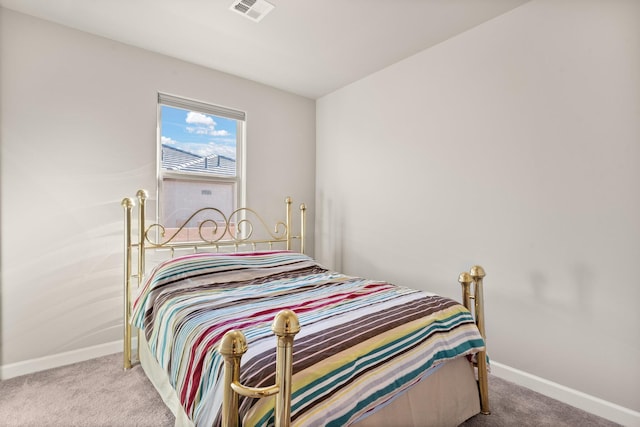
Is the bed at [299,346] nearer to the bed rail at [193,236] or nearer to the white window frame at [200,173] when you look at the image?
the bed rail at [193,236]

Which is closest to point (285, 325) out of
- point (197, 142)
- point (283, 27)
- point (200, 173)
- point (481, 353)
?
point (481, 353)

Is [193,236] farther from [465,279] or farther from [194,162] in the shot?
[465,279]

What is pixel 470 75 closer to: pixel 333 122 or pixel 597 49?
pixel 597 49

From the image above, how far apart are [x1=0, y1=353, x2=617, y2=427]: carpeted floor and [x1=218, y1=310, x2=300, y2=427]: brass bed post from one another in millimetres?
1164

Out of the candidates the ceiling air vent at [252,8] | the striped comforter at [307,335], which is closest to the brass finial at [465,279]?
the striped comforter at [307,335]

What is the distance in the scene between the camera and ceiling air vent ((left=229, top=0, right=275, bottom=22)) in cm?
209

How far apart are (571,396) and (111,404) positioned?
8.93 ft

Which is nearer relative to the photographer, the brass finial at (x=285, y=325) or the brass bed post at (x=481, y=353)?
the brass finial at (x=285, y=325)

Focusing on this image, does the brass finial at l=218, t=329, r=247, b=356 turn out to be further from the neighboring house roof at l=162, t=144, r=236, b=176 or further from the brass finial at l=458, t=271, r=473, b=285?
the neighboring house roof at l=162, t=144, r=236, b=176

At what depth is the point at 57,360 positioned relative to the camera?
90.2 inches

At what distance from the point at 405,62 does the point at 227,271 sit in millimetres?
2342

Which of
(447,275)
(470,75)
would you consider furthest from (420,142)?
(447,275)

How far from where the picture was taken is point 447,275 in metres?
2.53

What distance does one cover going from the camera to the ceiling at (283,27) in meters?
2.12
